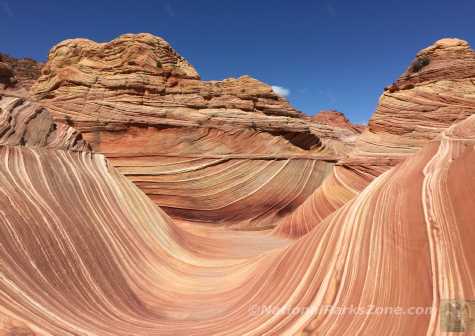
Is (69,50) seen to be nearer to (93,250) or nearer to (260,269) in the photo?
(93,250)

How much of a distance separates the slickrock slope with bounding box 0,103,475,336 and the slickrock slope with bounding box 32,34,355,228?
478 centimetres

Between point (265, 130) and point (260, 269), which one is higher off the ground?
point (265, 130)

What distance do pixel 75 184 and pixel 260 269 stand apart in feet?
6.34

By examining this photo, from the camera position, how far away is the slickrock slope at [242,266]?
1937 millimetres

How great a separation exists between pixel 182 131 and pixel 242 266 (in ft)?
19.7

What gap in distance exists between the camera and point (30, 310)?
6.14 ft

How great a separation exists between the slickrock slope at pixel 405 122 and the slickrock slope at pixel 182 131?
2038 mm

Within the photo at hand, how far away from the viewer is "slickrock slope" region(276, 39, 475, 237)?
21.7 ft

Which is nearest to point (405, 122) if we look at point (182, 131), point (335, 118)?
point (182, 131)

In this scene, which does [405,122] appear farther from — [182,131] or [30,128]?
[30,128]

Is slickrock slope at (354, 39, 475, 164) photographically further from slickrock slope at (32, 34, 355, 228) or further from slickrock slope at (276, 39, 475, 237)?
slickrock slope at (32, 34, 355, 228)

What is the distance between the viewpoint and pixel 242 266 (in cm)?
373

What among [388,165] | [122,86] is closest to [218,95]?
[122,86]

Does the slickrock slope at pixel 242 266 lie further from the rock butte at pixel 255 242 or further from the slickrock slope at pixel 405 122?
the slickrock slope at pixel 405 122
